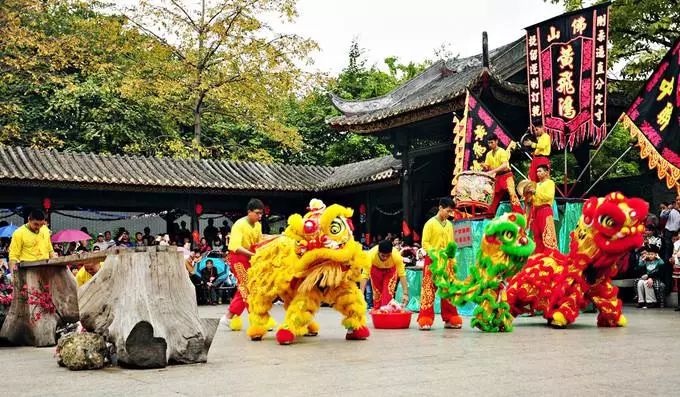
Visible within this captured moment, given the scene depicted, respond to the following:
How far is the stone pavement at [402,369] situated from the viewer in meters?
4.58

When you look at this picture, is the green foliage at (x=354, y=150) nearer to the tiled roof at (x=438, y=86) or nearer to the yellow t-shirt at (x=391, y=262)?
the tiled roof at (x=438, y=86)

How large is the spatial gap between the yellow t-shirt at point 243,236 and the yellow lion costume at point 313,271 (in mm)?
921

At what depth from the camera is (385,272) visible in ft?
31.6

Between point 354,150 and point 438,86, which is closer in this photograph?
point 438,86

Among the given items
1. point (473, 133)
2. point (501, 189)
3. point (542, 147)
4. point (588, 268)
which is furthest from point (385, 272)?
point (473, 133)

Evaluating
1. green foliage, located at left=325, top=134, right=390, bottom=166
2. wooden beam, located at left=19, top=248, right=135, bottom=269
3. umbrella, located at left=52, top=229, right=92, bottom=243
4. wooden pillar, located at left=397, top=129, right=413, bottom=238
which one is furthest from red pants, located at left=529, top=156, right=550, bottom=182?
green foliage, located at left=325, top=134, right=390, bottom=166

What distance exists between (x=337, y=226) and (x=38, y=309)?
3282 millimetres

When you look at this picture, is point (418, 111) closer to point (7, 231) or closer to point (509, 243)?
point (509, 243)

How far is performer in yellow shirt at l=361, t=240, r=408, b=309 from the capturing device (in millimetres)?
9398

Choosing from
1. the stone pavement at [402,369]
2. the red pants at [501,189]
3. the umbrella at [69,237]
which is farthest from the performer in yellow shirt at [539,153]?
the umbrella at [69,237]

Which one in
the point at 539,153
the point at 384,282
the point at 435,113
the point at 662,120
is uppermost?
the point at 435,113

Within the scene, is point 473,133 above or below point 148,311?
above

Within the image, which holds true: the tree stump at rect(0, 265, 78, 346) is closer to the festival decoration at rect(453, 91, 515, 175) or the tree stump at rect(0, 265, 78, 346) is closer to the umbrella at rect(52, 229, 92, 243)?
the festival decoration at rect(453, 91, 515, 175)

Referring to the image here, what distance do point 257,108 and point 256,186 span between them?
499 cm
